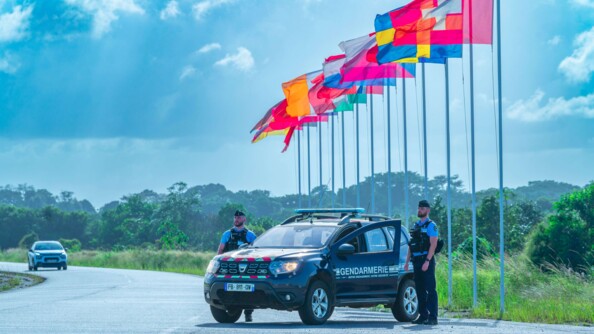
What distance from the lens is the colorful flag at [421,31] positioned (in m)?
24.1

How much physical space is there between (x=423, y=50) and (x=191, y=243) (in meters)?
107

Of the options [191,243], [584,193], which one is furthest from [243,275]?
[191,243]

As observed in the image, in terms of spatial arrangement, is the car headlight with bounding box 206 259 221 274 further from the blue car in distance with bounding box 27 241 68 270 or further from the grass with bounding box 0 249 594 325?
the blue car in distance with bounding box 27 241 68 270

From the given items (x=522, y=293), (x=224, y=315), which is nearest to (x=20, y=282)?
(x=522, y=293)

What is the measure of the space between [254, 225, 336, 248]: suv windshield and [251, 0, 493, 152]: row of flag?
271 inches

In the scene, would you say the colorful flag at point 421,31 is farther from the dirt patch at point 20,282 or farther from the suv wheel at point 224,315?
the dirt patch at point 20,282

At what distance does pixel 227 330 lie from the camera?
54.0 ft

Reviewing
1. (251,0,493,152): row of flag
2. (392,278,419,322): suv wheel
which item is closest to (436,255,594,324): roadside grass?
(392,278,419,322): suv wheel

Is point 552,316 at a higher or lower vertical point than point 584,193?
lower

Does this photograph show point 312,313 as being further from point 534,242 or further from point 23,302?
point 534,242

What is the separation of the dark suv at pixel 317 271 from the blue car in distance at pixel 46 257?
36872 millimetres

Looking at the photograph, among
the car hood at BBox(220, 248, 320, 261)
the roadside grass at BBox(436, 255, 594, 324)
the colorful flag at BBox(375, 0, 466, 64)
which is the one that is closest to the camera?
the car hood at BBox(220, 248, 320, 261)

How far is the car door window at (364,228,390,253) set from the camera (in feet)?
62.3

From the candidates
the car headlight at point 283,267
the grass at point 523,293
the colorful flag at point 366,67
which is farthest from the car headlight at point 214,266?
the colorful flag at point 366,67
